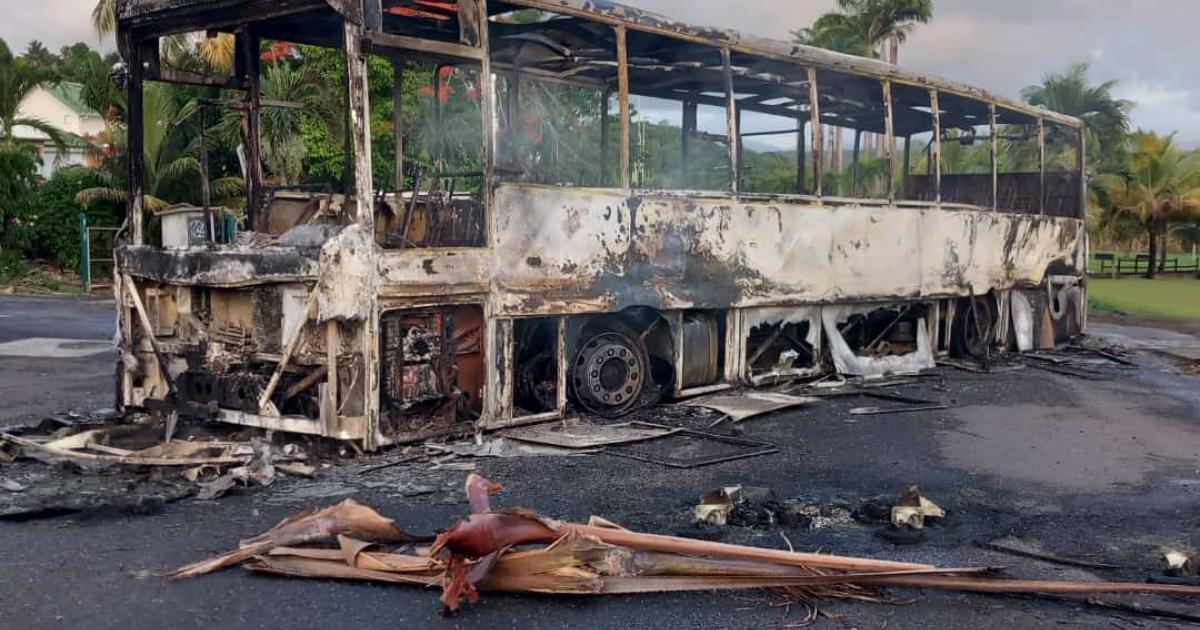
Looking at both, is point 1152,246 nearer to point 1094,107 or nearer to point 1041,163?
point 1094,107

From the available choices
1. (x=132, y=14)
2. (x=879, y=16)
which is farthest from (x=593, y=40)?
(x=879, y=16)

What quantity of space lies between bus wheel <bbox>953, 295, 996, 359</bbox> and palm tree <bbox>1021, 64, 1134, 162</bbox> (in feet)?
94.6

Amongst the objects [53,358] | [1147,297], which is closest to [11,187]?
[53,358]

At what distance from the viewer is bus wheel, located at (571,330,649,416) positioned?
872 cm

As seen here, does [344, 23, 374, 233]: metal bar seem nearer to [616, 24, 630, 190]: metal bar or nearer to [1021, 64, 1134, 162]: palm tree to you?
[616, 24, 630, 190]: metal bar

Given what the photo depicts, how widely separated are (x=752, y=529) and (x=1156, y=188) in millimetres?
37088

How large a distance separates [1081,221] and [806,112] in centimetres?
552

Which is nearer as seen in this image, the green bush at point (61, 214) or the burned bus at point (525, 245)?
the burned bus at point (525, 245)

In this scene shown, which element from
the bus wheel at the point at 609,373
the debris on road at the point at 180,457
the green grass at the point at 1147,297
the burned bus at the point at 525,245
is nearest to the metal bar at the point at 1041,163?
the burned bus at the point at 525,245

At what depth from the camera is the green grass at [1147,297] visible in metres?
22.5

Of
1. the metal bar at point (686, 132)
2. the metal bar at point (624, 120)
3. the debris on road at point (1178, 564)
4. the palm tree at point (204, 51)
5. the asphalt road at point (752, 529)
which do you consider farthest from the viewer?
the palm tree at point (204, 51)

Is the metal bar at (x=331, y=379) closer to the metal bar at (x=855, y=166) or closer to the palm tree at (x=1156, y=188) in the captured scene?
the metal bar at (x=855, y=166)

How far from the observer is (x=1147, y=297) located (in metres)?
26.5

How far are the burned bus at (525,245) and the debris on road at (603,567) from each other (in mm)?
2408
